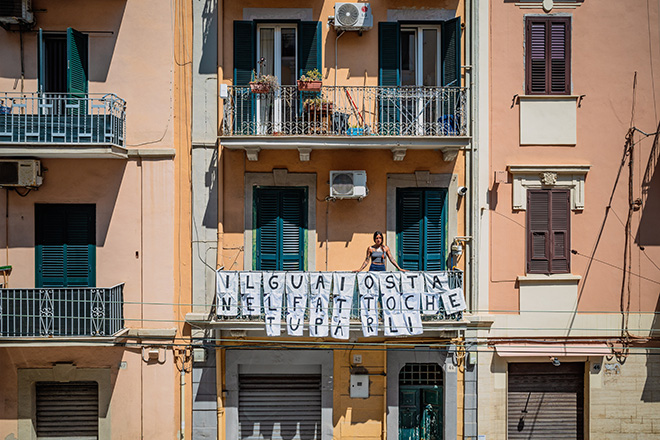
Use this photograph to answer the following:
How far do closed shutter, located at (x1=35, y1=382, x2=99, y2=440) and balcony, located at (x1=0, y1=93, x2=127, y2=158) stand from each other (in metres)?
5.14

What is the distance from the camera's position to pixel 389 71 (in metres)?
12.4

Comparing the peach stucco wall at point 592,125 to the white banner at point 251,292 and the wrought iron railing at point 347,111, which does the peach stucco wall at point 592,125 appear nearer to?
the wrought iron railing at point 347,111

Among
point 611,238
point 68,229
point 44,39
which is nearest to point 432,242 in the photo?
point 611,238

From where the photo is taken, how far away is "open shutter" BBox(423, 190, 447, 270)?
12.5 m

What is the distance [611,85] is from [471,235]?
15.3ft

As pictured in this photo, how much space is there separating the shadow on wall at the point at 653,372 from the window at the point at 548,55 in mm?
5600

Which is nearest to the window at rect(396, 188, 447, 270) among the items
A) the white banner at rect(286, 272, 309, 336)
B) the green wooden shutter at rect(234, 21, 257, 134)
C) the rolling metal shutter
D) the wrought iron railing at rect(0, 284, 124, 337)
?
the white banner at rect(286, 272, 309, 336)

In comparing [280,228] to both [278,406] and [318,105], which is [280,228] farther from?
[278,406]

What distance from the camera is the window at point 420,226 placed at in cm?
1248

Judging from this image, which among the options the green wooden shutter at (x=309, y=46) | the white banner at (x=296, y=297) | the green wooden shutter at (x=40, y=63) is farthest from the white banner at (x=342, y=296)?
the green wooden shutter at (x=40, y=63)

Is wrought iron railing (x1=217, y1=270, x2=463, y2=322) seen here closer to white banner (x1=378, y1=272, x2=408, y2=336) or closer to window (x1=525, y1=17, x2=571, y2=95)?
white banner (x1=378, y1=272, x2=408, y2=336)

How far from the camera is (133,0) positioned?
39.4 feet

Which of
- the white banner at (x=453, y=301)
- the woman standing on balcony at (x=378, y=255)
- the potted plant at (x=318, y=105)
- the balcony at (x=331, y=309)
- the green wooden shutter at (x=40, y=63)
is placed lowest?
the balcony at (x=331, y=309)

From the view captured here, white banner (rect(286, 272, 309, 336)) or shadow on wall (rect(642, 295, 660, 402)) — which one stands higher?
white banner (rect(286, 272, 309, 336))
